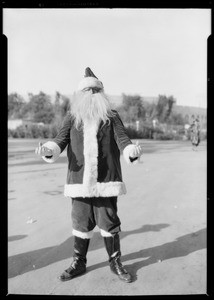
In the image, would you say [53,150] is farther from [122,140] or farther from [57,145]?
[122,140]

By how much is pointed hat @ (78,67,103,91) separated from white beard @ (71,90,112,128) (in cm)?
5

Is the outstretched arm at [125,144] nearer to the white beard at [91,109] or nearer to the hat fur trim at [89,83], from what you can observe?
the white beard at [91,109]

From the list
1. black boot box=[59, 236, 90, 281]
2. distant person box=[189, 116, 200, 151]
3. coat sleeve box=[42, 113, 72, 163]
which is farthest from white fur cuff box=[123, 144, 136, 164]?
distant person box=[189, 116, 200, 151]

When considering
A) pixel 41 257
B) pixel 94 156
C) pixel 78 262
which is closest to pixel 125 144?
pixel 94 156

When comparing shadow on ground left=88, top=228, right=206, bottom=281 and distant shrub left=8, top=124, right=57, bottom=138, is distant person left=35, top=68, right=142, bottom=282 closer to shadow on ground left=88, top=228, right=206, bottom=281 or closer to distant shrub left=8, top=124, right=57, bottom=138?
shadow on ground left=88, top=228, right=206, bottom=281

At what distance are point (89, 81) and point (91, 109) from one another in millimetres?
216

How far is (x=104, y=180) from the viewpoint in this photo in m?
2.33

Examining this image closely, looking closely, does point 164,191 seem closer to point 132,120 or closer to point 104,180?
point 104,180

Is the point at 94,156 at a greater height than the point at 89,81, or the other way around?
the point at 89,81

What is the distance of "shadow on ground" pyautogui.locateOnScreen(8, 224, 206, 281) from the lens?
2.43 m

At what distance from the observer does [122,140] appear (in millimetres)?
2359

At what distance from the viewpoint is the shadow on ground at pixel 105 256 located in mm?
2426

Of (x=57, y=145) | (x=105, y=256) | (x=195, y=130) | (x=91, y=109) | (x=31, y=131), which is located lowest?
(x=105, y=256)
